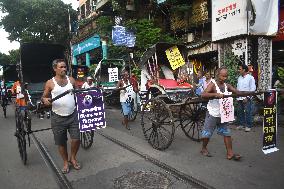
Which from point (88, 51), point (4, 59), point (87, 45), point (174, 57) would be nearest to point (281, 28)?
point (174, 57)

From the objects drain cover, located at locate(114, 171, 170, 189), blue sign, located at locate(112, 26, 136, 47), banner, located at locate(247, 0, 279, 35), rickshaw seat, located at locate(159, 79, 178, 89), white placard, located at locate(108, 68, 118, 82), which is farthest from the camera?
blue sign, located at locate(112, 26, 136, 47)

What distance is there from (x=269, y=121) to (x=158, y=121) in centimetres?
318

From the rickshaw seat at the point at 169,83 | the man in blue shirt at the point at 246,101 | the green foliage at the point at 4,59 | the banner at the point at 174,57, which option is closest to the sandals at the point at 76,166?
the rickshaw seat at the point at 169,83

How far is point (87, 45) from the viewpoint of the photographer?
28125 millimetres

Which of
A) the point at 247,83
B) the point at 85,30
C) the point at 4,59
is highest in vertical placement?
the point at 85,30

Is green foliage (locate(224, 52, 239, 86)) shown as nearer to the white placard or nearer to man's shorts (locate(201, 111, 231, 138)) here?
man's shorts (locate(201, 111, 231, 138))

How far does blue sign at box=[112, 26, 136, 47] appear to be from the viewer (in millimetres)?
17297

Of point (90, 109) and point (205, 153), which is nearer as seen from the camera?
point (90, 109)

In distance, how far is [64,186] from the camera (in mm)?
5164

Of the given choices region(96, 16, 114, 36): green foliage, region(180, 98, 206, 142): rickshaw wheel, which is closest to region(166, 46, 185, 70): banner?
region(180, 98, 206, 142): rickshaw wheel

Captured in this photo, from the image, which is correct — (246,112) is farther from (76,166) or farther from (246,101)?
(76,166)

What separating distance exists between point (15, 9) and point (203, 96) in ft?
111

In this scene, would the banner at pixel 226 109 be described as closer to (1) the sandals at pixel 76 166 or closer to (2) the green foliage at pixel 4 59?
(1) the sandals at pixel 76 166

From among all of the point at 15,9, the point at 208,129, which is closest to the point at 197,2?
the point at 208,129
